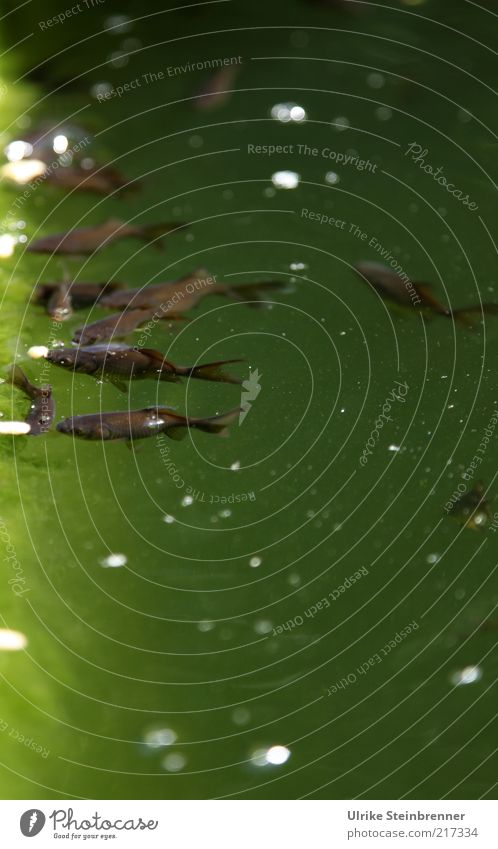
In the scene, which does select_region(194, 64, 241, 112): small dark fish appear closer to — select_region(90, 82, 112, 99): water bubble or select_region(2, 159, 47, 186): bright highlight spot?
select_region(90, 82, 112, 99): water bubble

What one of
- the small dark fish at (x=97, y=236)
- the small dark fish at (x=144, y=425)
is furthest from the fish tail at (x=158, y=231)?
the small dark fish at (x=144, y=425)

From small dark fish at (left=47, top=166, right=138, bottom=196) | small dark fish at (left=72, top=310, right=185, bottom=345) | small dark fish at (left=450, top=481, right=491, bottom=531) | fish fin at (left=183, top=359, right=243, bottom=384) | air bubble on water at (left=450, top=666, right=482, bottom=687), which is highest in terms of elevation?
small dark fish at (left=47, top=166, right=138, bottom=196)

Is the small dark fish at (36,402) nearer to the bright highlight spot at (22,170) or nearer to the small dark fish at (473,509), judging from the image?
the bright highlight spot at (22,170)

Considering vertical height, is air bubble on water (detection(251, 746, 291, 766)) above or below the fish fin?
below

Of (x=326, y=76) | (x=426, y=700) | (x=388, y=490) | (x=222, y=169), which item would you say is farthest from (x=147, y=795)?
(x=326, y=76)
